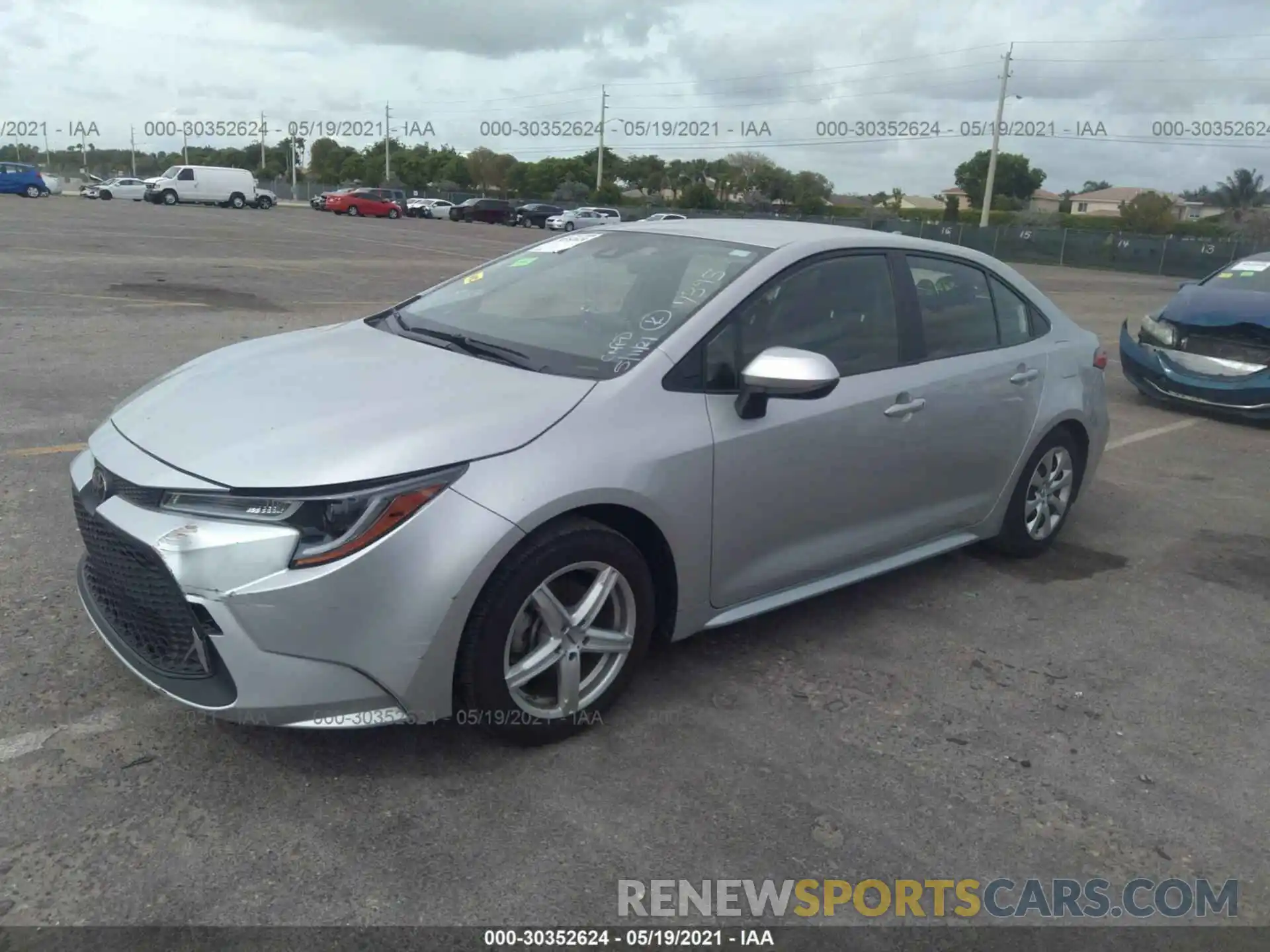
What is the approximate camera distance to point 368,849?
2822 millimetres

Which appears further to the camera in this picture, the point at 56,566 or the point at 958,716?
the point at 56,566

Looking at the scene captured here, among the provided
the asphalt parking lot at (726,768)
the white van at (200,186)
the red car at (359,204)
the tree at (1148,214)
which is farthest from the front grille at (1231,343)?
the tree at (1148,214)

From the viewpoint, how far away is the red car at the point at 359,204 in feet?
177

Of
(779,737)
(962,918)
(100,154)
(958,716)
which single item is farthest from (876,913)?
→ (100,154)

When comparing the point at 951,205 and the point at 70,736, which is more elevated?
the point at 951,205

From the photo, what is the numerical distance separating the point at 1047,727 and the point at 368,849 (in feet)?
7.55

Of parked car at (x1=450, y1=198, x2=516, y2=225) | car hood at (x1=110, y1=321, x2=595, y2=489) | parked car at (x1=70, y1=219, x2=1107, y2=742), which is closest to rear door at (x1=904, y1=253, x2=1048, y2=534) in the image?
parked car at (x1=70, y1=219, x2=1107, y2=742)

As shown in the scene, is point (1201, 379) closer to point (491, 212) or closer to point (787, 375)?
point (787, 375)

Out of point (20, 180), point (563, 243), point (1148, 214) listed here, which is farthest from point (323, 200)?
point (563, 243)

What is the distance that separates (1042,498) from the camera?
526 cm

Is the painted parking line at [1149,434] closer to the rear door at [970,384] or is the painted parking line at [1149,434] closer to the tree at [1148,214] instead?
the rear door at [970,384]

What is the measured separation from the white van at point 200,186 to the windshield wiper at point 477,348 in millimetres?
51508

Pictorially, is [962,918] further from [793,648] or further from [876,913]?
[793,648]
